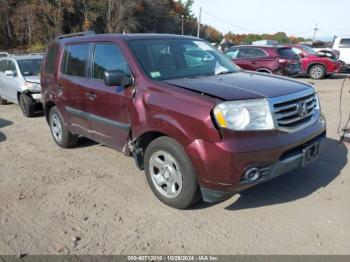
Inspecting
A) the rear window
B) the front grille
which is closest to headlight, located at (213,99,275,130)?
the front grille

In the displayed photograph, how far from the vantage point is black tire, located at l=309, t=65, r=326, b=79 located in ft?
56.3

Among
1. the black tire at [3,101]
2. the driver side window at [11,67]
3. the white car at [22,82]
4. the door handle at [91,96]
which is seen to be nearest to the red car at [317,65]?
the white car at [22,82]

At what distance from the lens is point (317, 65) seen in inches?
677

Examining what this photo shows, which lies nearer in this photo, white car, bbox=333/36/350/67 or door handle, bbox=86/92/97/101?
door handle, bbox=86/92/97/101

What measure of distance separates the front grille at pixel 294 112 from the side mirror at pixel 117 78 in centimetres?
171

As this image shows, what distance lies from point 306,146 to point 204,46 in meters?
2.08

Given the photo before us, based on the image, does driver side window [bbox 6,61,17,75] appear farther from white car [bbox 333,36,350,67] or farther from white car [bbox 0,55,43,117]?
white car [bbox 333,36,350,67]

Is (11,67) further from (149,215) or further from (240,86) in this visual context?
(240,86)

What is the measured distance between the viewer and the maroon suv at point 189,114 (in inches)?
131

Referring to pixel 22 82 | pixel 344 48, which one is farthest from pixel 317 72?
pixel 22 82

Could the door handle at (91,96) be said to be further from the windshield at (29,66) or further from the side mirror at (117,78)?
the windshield at (29,66)

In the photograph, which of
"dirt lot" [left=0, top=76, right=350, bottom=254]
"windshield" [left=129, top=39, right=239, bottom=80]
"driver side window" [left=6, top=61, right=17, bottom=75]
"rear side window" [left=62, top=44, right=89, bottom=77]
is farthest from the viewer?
"driver side window" [left=6, top=61, right=17, bottom=75]

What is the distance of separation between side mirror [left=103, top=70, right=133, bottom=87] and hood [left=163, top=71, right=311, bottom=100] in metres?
0.49

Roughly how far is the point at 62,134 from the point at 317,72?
47.9 feet
